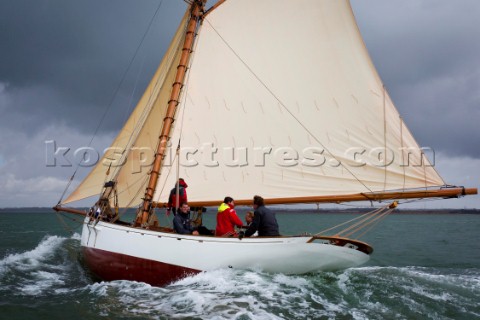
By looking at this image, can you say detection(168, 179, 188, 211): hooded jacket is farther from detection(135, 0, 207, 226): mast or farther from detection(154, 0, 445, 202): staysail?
detection(135, 0, 207, 226): mast

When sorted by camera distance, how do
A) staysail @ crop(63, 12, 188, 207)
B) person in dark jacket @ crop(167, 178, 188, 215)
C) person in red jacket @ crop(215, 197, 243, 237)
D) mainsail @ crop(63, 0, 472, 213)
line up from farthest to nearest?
1. staysail @ crop(63, 12, 188, 207)
2. person in dark jacket @ crop(167, 178, 188, 215)
3. mainsail @ crop(63, 0, 472, 213)
4. person in red jacket @ crop(215, 197, 243, 237)

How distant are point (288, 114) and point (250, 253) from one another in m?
5.10

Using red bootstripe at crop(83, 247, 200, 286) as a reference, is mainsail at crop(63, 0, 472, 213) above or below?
above

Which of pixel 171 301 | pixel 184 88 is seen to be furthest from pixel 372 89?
pixel 171 301

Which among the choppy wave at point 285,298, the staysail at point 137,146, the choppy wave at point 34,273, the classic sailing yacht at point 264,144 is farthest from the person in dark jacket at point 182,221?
the choppy wave at point 34,273

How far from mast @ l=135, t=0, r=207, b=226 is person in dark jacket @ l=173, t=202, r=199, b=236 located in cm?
187

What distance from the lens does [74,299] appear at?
1023 centimetres

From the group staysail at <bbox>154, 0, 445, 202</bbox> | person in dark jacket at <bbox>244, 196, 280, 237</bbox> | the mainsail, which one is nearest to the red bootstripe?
person in dark jacket at <bbox>244, 196, 280, 237</bbox>

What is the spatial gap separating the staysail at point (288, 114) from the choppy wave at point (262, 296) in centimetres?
305

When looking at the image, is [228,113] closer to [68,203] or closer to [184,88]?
[184,88]

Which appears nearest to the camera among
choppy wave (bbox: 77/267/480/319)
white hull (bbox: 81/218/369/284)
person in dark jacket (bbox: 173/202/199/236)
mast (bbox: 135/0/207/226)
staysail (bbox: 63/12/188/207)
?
choppy wave (bbox: 77/267/480/319)

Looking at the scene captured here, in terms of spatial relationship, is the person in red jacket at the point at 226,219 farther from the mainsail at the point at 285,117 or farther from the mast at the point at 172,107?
the mast at the point at 172,107

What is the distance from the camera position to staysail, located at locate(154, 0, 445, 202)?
38.4 feet

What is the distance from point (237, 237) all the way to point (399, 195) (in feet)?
16.7
